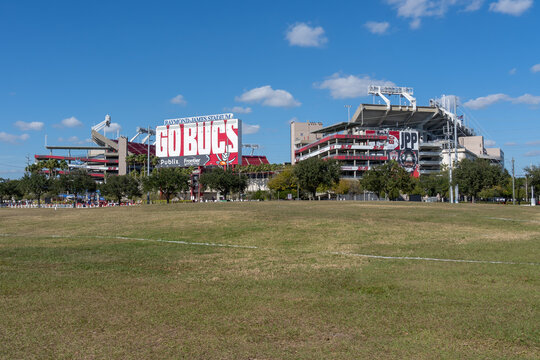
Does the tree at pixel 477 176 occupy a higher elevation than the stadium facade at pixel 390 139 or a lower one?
lower

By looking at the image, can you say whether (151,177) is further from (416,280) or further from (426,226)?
(416,280)

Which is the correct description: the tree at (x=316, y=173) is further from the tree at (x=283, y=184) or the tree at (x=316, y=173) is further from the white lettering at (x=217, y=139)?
the white lettering at (x=217, y=139)

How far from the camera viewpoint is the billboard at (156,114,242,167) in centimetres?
17025

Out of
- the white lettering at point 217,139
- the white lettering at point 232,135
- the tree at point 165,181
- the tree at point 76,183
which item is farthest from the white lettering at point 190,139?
the tree at point 165,181

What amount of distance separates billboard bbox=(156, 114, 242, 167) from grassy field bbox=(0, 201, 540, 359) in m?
148

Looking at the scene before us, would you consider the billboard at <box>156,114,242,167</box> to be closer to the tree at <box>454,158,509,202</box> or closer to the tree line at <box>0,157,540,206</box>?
the tree line at <box>0,157,540,206</box>

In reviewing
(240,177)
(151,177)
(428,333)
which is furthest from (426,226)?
(240,177)

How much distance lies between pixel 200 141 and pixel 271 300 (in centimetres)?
17012

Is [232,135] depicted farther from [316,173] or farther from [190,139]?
[316,173]

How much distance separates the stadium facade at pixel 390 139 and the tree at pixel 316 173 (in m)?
46.2

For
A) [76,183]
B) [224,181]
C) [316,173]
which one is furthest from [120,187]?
[316,173]

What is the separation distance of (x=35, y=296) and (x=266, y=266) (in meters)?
7.55

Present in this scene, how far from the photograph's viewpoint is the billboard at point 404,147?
6457 inches

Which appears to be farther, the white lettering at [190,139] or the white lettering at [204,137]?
the white lettering at [190,139]
